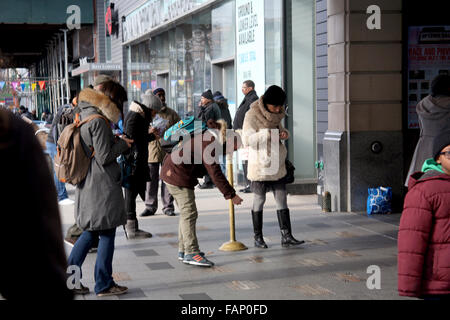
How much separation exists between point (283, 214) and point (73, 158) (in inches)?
115

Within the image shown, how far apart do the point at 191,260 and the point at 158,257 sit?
2.26 ft

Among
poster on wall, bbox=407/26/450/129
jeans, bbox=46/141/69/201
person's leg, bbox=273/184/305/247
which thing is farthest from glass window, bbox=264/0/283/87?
person's leg, bbox=273/184/305/247

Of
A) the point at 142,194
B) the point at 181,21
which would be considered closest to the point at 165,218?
the point at 142,194

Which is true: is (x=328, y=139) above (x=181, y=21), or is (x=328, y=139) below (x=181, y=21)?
below

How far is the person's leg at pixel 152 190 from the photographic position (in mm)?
10781

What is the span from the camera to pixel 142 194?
938 centimetres

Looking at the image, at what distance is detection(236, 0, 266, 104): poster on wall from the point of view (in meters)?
13.5

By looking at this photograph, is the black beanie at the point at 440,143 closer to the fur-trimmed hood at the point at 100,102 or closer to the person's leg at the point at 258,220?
the fur-trimmed hood at the point at 100,102

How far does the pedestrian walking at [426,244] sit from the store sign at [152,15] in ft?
45.3

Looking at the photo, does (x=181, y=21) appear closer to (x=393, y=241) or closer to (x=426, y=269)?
(x=393, y=241)

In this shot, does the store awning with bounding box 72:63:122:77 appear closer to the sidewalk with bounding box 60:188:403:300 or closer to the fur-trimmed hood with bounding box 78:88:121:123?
the sidewalk with bounding box 60:188:403:300

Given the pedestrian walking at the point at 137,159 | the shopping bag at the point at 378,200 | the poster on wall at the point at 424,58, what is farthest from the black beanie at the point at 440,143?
the poster on wall at the point at 424,58

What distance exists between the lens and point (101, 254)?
19.8 ft
